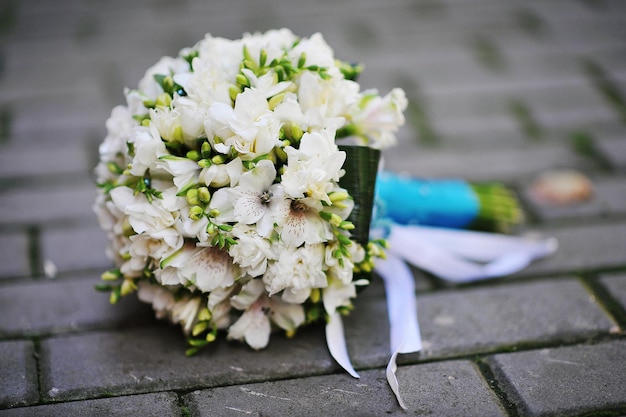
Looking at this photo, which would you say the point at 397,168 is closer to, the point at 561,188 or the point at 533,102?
the point at 561,188

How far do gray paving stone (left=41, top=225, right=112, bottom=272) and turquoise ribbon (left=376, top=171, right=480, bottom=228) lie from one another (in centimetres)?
73

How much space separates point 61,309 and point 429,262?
860 millimetres

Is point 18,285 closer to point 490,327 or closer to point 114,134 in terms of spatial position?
point 114,134

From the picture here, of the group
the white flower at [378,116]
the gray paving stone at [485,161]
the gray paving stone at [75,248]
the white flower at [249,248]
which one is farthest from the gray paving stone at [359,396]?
the gray paving stone at [485,161]

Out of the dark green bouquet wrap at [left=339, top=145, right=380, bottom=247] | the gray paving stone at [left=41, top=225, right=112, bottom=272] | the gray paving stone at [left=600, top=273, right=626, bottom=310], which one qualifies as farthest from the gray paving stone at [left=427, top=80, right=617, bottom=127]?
the gray paving stone at [left=41, top=225, right=112, bottom=272]

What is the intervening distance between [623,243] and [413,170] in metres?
0.64

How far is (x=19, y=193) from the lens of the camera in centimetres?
201

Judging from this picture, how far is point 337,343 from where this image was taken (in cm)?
142

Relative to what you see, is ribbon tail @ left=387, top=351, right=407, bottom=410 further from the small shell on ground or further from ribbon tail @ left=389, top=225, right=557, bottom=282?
the small shell on ground

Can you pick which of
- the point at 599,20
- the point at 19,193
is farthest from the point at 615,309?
the point at 599,20

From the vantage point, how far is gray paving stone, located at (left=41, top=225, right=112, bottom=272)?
174 centimetres

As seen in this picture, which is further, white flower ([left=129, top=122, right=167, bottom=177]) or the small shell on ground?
the small shell on ground

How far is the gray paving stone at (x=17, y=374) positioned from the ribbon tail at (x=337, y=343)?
1.87ft

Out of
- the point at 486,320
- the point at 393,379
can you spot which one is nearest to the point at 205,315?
the point at 393,379
